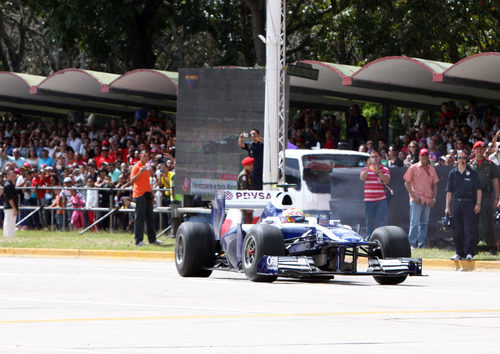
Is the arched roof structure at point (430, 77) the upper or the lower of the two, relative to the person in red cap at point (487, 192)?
upper

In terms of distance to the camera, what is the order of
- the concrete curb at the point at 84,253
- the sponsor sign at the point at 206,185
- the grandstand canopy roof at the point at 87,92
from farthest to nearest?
the grandstand canopy roof at the point at 87,92
the sponsor sign at the point at 206,185
the concrete curb at the point at 84,253

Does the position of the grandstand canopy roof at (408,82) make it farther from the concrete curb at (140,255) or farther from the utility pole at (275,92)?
the concrete curb at (140,255)

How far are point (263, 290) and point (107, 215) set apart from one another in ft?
45.0

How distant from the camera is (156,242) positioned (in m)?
23.3

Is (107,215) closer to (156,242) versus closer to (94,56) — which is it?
(156,242)

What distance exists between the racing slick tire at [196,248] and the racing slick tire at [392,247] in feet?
7.89

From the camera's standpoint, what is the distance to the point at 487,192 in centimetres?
1977

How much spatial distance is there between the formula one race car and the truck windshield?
689 cm

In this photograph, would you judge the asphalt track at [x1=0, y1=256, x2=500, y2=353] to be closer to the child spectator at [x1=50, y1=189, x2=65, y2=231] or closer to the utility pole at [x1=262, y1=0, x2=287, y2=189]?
the utility pole at [x1=262, y1=0, x2=287, y2=189]

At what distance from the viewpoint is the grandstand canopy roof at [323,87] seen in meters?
26.8

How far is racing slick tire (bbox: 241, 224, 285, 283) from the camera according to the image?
46.5 ft

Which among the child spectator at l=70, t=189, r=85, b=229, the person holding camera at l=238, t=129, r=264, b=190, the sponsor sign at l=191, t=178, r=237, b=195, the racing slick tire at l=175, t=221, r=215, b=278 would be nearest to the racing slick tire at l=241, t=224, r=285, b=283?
the racing slick tire at l=175, t=221, r=215, b=278

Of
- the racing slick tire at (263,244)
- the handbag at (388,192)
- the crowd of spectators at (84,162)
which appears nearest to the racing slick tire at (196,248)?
the racing slick tire at (263,244)

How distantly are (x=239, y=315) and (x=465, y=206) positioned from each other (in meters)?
9.37
